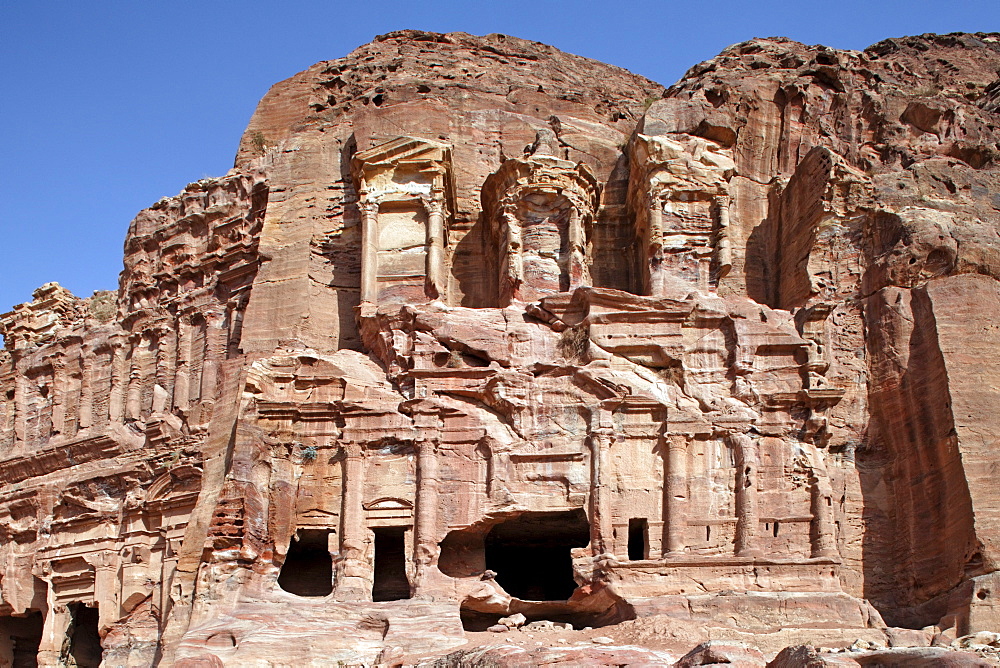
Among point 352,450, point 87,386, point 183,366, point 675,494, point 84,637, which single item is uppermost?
point 183,366

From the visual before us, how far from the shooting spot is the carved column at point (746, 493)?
1028 inches

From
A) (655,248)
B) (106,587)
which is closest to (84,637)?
(106,587)

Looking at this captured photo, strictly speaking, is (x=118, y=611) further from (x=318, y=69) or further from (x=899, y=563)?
(x=899, y=563)

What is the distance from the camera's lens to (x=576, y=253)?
31641 millimetres

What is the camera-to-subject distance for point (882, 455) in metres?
28.6

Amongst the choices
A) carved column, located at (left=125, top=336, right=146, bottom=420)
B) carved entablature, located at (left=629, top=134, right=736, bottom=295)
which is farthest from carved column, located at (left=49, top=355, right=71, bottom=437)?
carved entablature, located at (left=629, top=134, right=736, bottom=295)

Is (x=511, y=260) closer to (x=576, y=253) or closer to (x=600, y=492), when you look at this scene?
(x=576, y=253)

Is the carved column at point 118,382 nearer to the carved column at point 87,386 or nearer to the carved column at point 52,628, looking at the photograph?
the carved column at point 87,386

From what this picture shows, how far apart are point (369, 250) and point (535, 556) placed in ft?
26.8

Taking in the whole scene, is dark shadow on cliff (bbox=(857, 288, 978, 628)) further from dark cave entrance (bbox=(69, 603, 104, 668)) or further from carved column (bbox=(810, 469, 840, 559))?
dark cave entrance (bbox=(69, 603, 104, 668))

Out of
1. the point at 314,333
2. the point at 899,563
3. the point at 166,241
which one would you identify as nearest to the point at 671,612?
the point at 899,563

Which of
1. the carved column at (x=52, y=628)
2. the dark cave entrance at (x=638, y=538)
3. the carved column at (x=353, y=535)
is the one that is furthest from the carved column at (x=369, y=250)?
the carved column at (x=52, y=628)

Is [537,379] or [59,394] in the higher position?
[59,394]

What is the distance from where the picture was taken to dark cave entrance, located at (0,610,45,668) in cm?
3747
